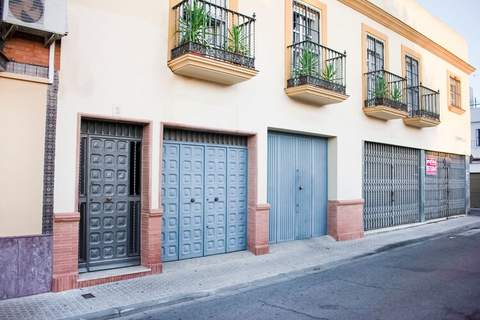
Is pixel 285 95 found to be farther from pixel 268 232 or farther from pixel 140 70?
pixel 140 70

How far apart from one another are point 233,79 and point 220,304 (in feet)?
14.0

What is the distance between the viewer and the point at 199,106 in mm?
8086

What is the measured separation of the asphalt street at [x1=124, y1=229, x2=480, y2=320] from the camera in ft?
17.9

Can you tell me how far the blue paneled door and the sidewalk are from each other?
31cm

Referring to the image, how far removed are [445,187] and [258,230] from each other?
37.1ft

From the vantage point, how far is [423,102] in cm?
1516

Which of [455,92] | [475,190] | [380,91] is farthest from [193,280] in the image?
[475,190]

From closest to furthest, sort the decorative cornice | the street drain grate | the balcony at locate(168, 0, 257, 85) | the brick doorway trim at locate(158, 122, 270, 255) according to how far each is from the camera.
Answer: the street drain grate → the balcony at locate(168, 0, 257, 85) → the brick doorway trim at locate(158, 122, 270, 255) → the decorative cornice

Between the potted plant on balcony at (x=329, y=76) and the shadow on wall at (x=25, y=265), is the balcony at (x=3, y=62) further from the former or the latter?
the potted plant on balcony at (x=329, y=76)

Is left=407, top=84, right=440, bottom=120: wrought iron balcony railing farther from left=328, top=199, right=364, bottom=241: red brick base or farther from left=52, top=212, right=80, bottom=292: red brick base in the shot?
left=52, top=212, right=80, bottom=292: red brick base

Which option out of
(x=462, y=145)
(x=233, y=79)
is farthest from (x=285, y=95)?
(x=462, y=145)

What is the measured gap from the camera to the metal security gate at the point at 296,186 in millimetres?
9898

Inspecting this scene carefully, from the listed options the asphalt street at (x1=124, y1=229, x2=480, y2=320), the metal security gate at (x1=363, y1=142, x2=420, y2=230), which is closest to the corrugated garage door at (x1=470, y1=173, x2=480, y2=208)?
the metal security gate at (x1=363, y1=142, x2=420, y2=230)

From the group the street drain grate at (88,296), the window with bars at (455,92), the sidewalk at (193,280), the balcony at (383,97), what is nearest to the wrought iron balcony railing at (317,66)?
the balcony at (383,97)
